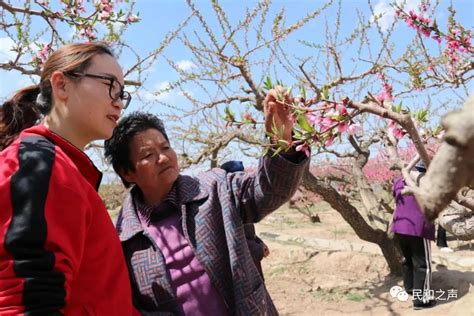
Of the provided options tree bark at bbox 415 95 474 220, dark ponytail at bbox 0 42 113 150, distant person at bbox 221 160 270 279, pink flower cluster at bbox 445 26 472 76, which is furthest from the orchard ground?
tree bark at bbox 415 95 474 220

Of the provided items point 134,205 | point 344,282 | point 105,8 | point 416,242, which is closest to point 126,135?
point 134,205

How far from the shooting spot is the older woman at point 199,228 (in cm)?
154

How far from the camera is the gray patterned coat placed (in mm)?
1545

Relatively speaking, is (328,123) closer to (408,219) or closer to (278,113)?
(278,113)

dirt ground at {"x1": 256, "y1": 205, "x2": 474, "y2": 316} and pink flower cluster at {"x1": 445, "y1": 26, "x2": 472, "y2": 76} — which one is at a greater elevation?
pink flower cluster at {"x1": 445, "y1": 26, "x2": 472, "y2": 76}

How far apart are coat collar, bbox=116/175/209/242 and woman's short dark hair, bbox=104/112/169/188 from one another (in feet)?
0.49

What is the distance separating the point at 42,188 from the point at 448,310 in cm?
459

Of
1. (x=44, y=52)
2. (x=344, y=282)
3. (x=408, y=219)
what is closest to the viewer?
(x=44, y=52)

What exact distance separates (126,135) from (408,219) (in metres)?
3.89

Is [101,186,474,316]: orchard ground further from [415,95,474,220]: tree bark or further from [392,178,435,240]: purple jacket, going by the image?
[415,95,474,220]: tree bark

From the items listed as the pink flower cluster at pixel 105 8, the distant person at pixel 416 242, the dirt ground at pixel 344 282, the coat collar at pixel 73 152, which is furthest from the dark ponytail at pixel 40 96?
the distant person at pixel 416 242

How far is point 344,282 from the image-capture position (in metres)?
5.82

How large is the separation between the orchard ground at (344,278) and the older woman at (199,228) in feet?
10.5

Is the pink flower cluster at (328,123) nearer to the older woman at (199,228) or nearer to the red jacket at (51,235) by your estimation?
the older woman at (199,228)
